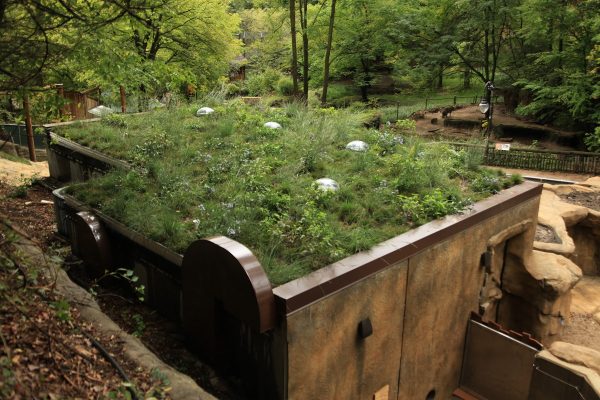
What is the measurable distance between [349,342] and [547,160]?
1615cm

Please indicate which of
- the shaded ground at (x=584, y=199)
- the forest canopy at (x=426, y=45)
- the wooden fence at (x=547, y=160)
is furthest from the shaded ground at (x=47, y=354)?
the wooden fence at (x=547, y=160)

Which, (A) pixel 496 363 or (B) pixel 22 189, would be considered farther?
(B) pixel 22 189

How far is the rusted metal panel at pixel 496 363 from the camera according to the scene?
308 inches

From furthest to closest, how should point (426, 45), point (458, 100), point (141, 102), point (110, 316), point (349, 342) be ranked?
point (458, 100)
point (426, 45)
point (141, 102)
point (110, 316)
point (349, 342)

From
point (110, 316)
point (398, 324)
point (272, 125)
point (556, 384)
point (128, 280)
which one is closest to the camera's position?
point (398, 324)

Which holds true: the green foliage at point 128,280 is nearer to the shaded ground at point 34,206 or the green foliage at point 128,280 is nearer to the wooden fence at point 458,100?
the shaded ground at point 34,206

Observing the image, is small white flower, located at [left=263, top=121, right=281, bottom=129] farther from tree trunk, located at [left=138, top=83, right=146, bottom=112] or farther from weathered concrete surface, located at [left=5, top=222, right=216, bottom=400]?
weathered concrete surface, located at [left=5, top=222, right=216, bottom=400]

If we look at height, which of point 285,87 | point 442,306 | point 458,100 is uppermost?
point 285,87

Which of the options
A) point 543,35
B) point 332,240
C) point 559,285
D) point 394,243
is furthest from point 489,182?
point 543,35

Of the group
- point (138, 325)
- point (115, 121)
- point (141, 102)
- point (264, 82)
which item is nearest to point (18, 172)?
point (141, 102)

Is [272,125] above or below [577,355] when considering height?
above

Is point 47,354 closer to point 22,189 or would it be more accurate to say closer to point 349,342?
point 349,342

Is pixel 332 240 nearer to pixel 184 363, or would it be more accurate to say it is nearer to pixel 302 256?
pixel 302 256

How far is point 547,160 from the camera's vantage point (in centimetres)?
1891
